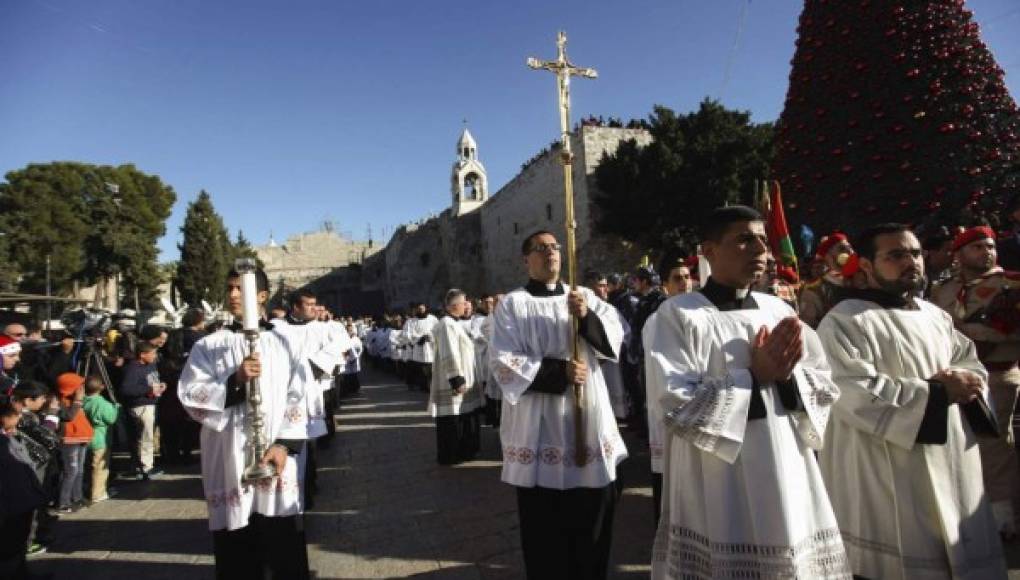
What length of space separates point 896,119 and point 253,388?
10.7m

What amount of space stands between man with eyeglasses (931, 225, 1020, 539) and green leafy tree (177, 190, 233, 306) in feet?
147

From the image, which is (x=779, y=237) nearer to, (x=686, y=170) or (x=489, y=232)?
(x=686, y=170)

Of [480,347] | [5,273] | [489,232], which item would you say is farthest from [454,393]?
[489,232]

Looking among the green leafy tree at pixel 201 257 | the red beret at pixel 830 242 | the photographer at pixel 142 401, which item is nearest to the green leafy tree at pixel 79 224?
the green leafy tree at pixel 201 257

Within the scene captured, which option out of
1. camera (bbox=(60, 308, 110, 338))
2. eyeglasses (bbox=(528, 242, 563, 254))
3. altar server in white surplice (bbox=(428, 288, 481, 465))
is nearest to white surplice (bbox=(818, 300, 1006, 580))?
eyeglasses (bbox=(528, 242, 563, 254))

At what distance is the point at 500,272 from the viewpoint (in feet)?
115

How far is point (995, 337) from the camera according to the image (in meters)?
3.83

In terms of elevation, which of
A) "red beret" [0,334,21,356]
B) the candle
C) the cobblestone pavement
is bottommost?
the cobblestone pavement

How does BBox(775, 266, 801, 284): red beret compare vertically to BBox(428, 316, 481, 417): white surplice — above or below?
above

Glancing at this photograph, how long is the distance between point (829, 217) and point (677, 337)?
9.77 meters

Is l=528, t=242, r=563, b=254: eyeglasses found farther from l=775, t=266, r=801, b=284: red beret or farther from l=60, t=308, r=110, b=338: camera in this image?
l=60, t=308, r=110, b=338: camera

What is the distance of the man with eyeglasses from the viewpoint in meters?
3.77

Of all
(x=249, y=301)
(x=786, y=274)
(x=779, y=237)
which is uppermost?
(x=779, y=237)

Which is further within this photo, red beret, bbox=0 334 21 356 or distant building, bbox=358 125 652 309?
distant building, bbox=358 125 652 309
